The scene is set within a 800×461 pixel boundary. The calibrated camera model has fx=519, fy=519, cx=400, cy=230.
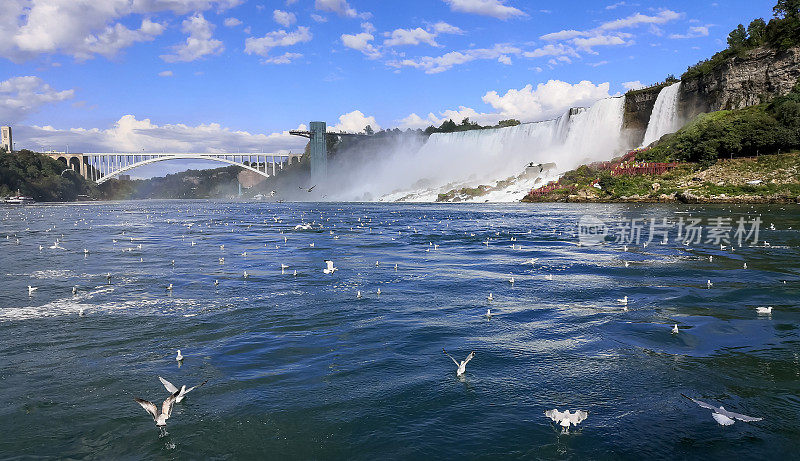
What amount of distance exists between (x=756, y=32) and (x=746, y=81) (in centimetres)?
1034

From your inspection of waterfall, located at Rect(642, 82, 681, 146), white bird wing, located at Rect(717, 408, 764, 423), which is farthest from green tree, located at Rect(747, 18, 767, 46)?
white bird wing, located at Rect(717, 408, 764, 423)

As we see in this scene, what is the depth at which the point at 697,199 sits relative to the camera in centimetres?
4622

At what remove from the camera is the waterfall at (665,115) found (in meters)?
64.0

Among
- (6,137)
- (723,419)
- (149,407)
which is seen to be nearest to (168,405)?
(149,407)

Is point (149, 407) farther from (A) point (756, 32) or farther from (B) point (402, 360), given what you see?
(A) point (756, 32)

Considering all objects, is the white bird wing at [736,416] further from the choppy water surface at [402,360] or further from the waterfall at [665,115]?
the waterfall at [665,115]

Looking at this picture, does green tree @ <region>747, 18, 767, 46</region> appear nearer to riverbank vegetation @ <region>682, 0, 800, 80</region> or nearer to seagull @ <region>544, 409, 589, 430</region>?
riverbank vegetation @ <region>682, 0, 800, 80</region>

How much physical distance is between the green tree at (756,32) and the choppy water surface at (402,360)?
55881mm

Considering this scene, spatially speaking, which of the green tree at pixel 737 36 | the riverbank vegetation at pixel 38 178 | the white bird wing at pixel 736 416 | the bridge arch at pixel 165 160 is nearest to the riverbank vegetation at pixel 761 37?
the green tree at pixel 737 36

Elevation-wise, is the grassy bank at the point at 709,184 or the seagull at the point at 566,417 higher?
the grassy bank at the point at 709,184

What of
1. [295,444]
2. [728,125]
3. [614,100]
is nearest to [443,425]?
[295,444]

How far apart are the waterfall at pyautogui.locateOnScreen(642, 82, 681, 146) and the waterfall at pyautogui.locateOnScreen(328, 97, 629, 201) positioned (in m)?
4.47

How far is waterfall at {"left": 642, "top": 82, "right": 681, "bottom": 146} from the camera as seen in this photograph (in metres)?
64.0

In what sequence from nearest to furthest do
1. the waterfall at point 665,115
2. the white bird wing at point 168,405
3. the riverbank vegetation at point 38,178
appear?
1. the white bird wing at point 168,405
2. the waterfall at point 665,115
3. the riverbank vegetation at point 38,178
